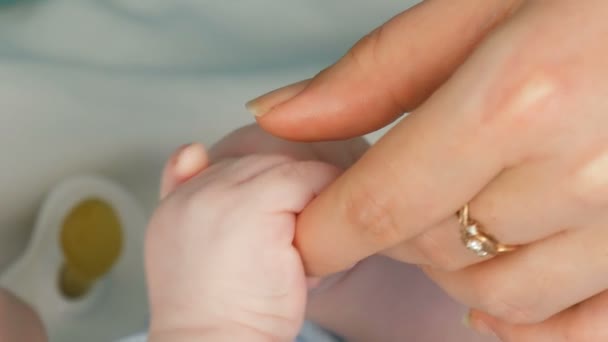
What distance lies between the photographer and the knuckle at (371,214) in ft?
1.12

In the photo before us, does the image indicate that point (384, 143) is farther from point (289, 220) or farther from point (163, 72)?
point (163, 72)

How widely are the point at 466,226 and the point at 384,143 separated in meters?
0.06

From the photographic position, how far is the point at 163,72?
0.76 m

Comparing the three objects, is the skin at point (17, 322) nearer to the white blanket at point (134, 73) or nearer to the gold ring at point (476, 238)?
the white blanket at point (134, 73)

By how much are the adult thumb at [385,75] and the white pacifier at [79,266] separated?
39 cm

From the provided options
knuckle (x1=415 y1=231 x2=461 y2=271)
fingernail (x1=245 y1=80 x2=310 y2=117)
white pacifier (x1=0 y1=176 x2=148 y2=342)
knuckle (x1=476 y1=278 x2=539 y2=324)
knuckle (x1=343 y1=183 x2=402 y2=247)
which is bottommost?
white pacifier (x1=0 y1=176 x2=148 y2=342)

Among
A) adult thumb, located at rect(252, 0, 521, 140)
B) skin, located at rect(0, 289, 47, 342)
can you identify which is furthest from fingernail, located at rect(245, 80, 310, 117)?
skin, located at rect(0, 289, 47, 342)

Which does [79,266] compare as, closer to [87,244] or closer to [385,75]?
[87,244]

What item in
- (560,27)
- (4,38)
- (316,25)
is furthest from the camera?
(316,25)

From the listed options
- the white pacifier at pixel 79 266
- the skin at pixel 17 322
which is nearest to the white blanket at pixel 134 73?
the white pacifier at pixel 79 266

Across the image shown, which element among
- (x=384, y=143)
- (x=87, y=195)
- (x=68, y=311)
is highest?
(x=384, y=143)

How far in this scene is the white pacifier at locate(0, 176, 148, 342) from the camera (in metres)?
0.72

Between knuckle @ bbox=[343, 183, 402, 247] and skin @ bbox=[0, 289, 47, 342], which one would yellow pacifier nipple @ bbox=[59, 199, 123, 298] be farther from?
knuckle @ bbox=[343, 183, 402, 247]

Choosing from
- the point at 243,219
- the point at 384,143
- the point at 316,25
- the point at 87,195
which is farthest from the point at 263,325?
the point at 316,25
